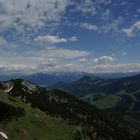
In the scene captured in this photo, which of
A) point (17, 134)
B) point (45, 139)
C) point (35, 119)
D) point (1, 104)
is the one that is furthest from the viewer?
point (35, 119)

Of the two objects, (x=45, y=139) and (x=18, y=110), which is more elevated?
(x=18, y=110)

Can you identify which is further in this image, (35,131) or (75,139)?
(75,139)

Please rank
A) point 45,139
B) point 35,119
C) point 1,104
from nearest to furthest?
A: 1. point 45,139
2. point 1,104
3. point 35,119

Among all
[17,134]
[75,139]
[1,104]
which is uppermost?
[1,104]

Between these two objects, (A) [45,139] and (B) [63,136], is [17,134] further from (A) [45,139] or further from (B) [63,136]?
(B) [63,136]

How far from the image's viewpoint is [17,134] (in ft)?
522

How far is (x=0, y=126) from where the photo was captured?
6270 inches

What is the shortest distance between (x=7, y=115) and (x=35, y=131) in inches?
747

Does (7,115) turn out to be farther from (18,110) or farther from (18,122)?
(18,110)

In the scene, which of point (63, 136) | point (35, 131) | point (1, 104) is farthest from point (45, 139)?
point (1, 104)

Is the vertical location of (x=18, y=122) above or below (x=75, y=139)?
above

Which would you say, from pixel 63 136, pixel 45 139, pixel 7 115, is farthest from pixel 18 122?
pixel 63 136

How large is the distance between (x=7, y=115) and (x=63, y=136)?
130 feet

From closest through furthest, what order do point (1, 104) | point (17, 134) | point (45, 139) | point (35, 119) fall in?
point (17, 134), point (45, 139), point (1, 104), point (35, 119)
